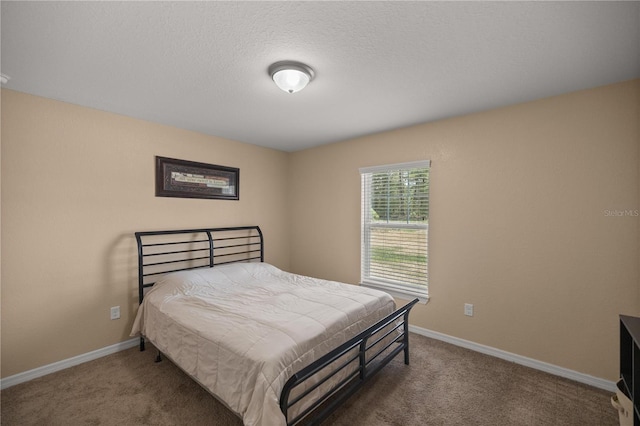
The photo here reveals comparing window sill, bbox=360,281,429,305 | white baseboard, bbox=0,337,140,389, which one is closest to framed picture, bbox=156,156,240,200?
white baseboard, bbox=0,337,140,389

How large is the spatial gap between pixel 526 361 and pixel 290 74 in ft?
10.5

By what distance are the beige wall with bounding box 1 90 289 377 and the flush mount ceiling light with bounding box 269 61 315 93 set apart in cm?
197

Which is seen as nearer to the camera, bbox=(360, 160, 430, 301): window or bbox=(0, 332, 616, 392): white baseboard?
bbox=(0, 332, 616, 392): white baseboard

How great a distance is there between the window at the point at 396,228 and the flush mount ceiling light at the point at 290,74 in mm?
1805

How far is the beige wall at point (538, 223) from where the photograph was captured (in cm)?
221

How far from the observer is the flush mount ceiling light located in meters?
1.92

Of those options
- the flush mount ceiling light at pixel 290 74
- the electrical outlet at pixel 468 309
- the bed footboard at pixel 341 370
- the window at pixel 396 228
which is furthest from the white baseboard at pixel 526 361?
the flush mount ceiling light at pixel 290 74

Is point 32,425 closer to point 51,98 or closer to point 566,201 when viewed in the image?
point 51,98

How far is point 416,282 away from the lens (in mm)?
3365

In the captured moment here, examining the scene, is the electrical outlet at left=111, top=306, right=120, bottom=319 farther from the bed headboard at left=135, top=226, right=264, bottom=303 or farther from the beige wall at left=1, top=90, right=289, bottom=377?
the bed headboard at left=135, top=226, right=264, bottom=303

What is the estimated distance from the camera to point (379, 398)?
213 cm

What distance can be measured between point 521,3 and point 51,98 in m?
3.60

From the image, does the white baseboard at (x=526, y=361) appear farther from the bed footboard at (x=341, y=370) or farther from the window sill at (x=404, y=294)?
the bed footboard at (x=341, y=370)

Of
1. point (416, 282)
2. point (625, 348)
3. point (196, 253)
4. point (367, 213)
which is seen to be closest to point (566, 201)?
point (625, 348)
